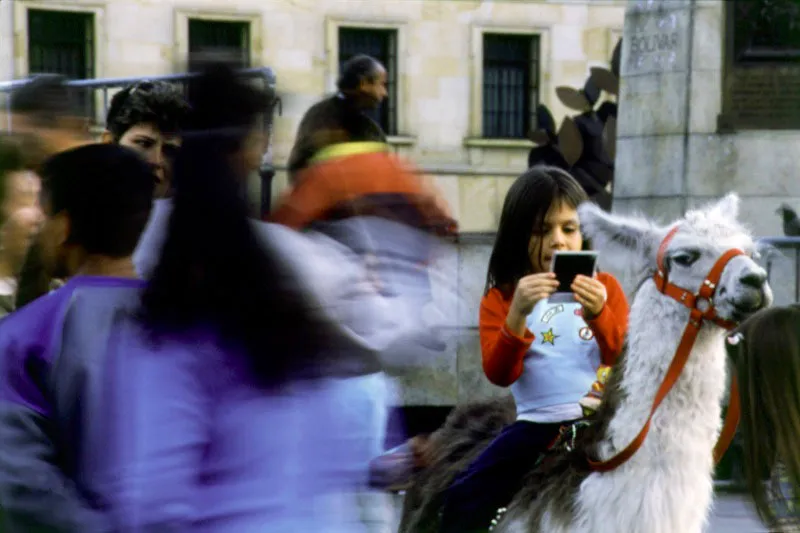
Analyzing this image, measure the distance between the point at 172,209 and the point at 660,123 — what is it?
30.4 feet

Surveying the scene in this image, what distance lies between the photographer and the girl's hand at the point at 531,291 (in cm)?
520

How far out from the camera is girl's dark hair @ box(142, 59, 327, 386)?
10.3ft

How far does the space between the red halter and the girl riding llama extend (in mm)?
164

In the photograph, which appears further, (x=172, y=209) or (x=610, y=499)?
(x=610, y=499)

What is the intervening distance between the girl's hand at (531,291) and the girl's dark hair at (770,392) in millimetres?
715

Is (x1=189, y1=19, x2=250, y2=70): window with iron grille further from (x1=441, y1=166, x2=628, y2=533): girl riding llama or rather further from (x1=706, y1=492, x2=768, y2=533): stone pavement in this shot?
(x1=441, y1=166, x2=628, y2=533): girl riding llama

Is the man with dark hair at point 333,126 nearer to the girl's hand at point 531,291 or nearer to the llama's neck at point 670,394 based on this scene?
the girl's hand at point 531,291

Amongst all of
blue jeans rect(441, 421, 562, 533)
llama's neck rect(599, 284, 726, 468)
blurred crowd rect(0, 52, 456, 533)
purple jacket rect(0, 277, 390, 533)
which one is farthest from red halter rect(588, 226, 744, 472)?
purple jacket rect(0, 277, 390, 533)

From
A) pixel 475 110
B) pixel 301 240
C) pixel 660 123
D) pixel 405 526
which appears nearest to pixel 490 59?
pixel 475 110

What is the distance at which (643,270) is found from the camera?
5.69 metres

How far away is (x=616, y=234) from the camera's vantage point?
5746 millimetres

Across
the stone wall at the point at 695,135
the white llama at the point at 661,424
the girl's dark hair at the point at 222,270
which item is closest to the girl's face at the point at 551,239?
the white llama at the point at 661,424

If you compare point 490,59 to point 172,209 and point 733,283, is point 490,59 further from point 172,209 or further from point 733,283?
point 172,209

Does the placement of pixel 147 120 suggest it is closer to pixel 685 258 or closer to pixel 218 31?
pixel 685 258
